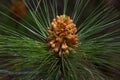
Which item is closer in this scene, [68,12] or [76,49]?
[76,49]

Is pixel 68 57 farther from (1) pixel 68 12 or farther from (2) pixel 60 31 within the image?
(1) pixel 68 12

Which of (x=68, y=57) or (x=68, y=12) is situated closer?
(x=68, y=57)

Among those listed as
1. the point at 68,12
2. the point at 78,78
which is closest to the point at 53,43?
the point at 78,78

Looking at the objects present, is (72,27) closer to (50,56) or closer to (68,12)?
(50,56)

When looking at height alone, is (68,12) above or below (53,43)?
above

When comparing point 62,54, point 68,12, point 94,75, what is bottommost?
point 94,75

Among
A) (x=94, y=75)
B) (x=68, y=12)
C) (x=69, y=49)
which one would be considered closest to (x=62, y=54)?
(x=69, y=49)
